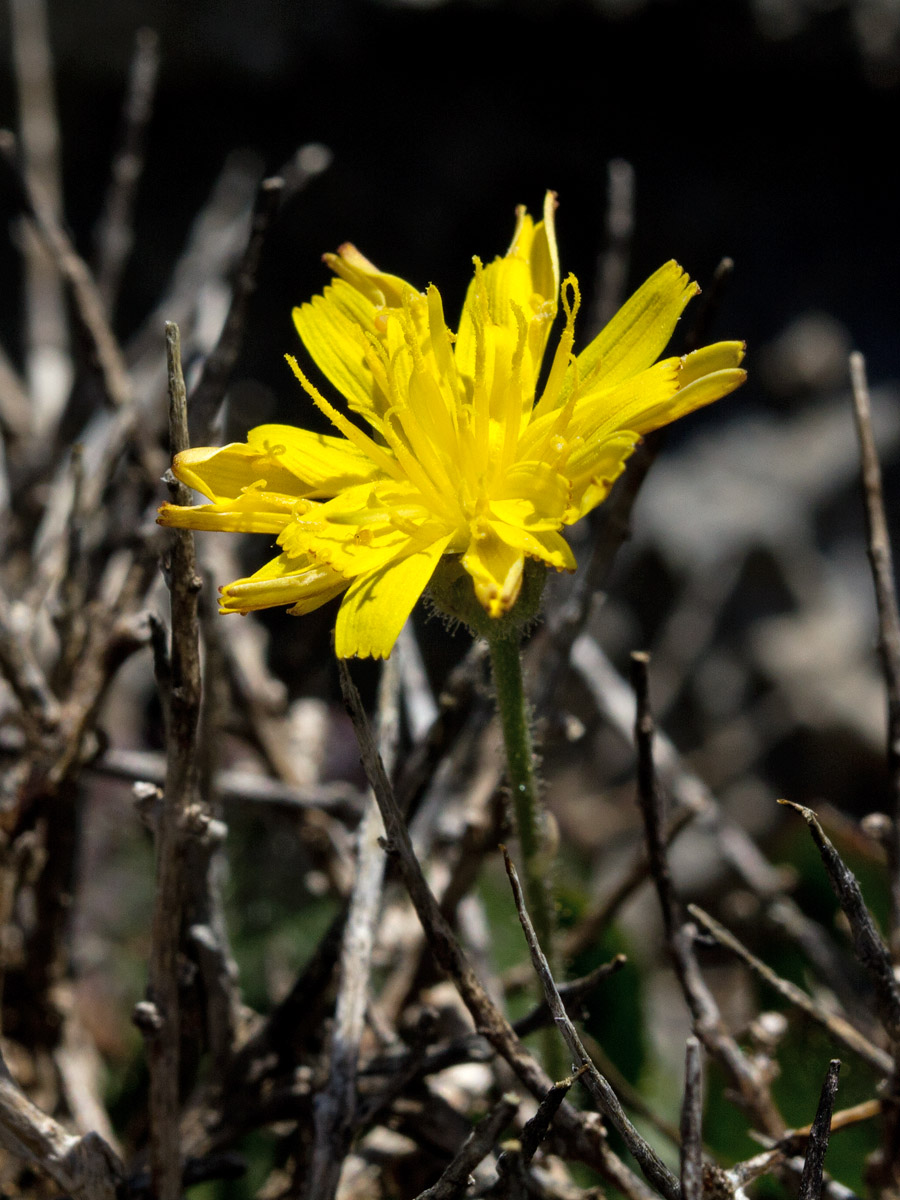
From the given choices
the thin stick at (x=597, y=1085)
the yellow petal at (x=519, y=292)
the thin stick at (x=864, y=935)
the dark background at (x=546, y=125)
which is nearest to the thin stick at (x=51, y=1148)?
the thin stick at (x=597, y=1085)

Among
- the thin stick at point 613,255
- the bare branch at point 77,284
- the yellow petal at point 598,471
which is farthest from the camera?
the thin stick at point 613,255

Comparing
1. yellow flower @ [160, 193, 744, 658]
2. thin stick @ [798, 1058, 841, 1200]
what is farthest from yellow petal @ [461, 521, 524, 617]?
thin stick @ [798, 1058, 841, 1200]

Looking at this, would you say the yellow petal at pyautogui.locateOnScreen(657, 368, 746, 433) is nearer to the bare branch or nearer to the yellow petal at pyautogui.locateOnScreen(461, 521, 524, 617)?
the yellow petal at pyautogui.locateOnScreen(461, 521, 524, 617)

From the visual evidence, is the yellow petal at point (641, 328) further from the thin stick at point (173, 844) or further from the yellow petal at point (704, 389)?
the thin stick at point (173, 844)

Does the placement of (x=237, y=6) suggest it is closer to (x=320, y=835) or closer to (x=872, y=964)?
(x=320, y=835)

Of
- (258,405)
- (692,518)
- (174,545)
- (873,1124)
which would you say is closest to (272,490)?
(174,545)

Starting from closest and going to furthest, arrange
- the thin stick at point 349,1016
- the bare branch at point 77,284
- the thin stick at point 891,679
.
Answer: the thin stick at point 349,1016 → the thin stick at point 891,679 → the bare branch at point 77,284
